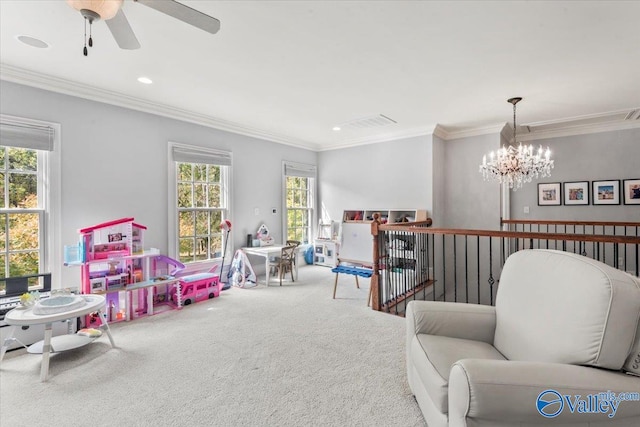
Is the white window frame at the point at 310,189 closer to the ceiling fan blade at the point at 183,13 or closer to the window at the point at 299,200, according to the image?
the window at the point at 299,200

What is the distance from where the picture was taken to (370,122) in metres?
4.85

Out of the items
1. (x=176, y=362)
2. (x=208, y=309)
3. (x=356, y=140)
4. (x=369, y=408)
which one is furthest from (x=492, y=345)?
(x=356, y=140)

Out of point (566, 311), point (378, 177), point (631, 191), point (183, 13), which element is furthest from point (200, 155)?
point (631, 191)

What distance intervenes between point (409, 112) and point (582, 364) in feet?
12.3

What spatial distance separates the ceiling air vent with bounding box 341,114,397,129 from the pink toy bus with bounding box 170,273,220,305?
3189 mm

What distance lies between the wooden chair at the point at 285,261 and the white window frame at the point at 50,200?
9.18 ft

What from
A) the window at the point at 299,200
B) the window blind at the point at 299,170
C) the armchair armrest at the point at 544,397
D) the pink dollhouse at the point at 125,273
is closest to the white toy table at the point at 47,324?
the pink dollhouse at the point at 125,273

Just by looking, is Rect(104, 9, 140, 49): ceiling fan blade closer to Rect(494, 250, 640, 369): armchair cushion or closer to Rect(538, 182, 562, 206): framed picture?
Rect(494, 250, 640, 369): armchair cushion

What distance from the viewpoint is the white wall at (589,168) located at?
4.74 m

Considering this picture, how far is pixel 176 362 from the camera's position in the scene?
8.10ft

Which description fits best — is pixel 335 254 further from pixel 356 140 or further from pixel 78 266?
pixel 78 266

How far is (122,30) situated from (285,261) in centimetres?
379

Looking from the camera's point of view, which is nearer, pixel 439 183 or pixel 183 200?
pixel 183 200

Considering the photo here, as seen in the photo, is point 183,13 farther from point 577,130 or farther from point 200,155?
point 577,130
